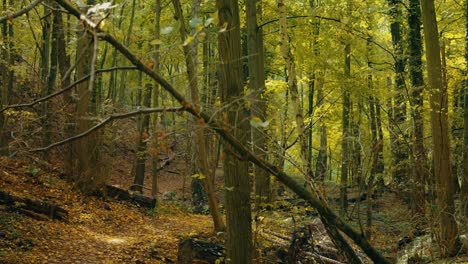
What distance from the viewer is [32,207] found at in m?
9.52

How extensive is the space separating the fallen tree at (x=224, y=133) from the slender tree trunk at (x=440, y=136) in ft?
11.8

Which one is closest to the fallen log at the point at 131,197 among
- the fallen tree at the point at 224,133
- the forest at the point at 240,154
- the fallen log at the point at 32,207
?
the forest at the point at 240,154

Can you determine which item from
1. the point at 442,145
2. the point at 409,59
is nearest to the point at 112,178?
the point at 409,59

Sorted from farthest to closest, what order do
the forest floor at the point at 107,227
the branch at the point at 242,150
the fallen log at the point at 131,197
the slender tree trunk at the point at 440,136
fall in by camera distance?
the fallen log at the point at 131,197 → the forest floor at the point at 107,227 → the slender tree trunk at the point at 440,136 → the branch at the point at 242,150

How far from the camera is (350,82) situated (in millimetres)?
12766

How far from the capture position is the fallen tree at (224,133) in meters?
2.88

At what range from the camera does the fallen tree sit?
114 inches

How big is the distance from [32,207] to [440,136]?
328 inches

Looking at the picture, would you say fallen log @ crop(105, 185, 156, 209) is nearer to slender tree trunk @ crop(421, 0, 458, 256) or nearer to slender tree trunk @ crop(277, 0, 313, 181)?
slender tree trunk @ crop(277, 0, 313, 181)

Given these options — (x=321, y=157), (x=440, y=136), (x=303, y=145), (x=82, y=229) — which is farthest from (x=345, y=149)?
(x=303, y=145)

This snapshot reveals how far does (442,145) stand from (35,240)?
24.9ft

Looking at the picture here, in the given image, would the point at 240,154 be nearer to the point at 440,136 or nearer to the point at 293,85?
the point at 293,85

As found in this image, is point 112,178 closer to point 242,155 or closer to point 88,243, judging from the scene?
point 88,243

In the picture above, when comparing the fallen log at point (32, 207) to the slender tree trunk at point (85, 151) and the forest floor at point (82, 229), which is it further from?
the slender tree trunk at point (85, 151)
